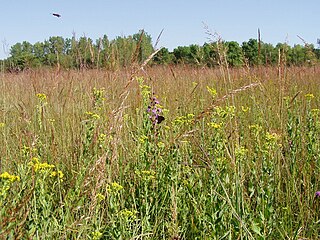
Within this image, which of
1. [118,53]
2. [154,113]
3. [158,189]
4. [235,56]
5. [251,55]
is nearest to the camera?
[158,189]

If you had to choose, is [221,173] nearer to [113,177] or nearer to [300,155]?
[113,177]

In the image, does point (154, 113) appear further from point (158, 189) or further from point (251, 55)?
point (251, 55)

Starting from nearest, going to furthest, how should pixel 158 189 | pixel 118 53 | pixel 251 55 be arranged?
pixel 158 189, pixel 118 53, pixel 251 55

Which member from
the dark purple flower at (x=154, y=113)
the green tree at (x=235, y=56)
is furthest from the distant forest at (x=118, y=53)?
the dark purple flower at (x=154, y=113)

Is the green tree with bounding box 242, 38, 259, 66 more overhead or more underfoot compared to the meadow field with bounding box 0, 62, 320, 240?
more overhead

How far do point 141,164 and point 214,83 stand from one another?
12.1 feet

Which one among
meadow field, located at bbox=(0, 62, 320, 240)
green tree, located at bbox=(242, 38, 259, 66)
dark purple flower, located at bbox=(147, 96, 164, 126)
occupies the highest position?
green tree, located at bbox=(242, 38, 259, 66)

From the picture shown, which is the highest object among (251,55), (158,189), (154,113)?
(251,55)

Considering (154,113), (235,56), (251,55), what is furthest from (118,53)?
(251,55)

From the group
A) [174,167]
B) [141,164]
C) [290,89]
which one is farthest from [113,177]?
[290,89]

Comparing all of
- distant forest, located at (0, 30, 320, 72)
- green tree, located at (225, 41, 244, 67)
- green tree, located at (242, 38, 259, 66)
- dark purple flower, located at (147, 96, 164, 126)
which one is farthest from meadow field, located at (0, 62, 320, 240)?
green tree, located at (242, 38, 259, 66)

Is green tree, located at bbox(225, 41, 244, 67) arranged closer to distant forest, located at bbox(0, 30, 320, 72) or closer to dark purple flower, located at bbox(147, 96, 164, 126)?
distant forest, located at bbox(0, 30, 320, 72)

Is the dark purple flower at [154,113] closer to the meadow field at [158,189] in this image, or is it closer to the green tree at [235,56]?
the meadow field at [158,189]

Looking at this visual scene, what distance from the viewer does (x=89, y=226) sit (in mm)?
1585
